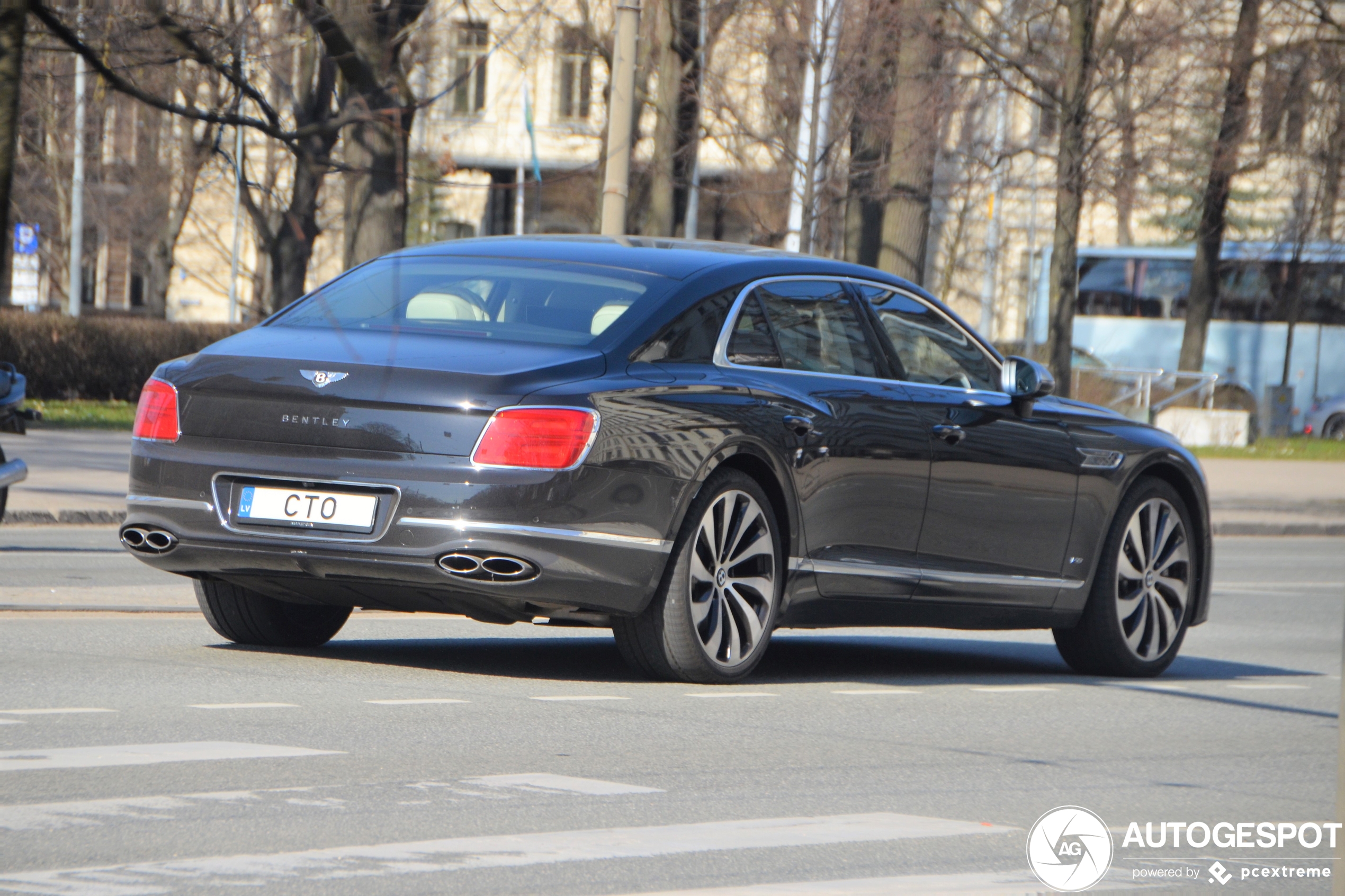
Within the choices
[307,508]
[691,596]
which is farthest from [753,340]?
[307,508]

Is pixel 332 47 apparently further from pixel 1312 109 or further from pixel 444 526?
pixel 1312 109

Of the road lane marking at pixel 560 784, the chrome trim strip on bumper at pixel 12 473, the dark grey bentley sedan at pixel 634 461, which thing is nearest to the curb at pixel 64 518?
the chrome trim strip on bumper at pixel 12 473

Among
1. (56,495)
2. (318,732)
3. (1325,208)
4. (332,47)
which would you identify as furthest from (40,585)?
(1325,208)

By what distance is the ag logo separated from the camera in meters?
4.71

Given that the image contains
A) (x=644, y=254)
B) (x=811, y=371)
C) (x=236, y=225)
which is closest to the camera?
(x=811, y=371)

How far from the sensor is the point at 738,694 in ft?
24.1

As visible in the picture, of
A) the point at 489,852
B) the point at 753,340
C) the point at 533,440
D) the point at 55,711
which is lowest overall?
the point at 55,711

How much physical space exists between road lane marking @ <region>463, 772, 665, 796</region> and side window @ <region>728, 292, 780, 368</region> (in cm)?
237

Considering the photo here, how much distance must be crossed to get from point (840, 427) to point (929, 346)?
0.96 meters

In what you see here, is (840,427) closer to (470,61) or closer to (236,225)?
(470,61)

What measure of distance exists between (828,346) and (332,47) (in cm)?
1236

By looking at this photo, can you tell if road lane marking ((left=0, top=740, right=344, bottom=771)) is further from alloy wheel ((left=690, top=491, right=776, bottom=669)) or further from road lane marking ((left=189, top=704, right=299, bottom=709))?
alloy wheel ((left=690, top=491, right=776, bottom=669))

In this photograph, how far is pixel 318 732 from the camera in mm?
6035

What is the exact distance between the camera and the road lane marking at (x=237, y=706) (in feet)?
21.1
